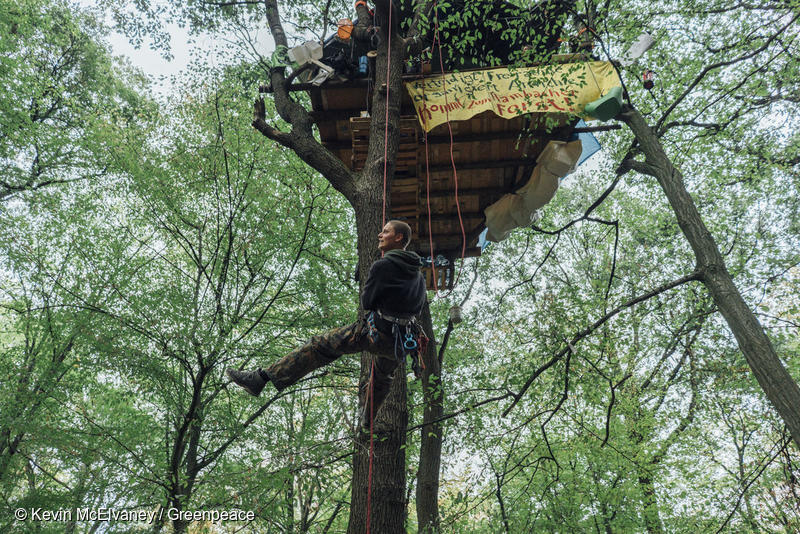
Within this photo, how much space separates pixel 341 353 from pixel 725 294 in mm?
4589

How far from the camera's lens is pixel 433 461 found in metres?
8.20

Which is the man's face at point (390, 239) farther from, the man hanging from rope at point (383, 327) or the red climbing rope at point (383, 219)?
the red climbing rope at point (383, 219)

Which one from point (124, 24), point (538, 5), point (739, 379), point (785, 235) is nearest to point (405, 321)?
point (538, 5)

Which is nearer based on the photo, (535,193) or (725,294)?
(725,294)

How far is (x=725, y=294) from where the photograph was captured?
539 centimetres

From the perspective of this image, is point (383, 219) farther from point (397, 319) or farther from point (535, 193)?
point (535, 193)

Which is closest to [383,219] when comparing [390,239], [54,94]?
[390,239]

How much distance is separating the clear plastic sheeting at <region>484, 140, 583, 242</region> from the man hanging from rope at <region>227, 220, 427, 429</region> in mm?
4119

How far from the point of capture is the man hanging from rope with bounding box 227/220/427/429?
11.2 feet

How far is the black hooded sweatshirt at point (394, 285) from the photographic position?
338 centimetres

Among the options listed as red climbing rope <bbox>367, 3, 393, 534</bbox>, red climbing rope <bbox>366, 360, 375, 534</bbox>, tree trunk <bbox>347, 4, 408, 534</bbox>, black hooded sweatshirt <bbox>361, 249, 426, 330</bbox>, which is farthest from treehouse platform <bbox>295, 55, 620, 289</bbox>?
red climbing rope <bbox>366, 360, 375, 534</bbox>

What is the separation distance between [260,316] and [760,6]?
358 inches

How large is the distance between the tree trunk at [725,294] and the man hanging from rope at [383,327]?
3910 millimetres

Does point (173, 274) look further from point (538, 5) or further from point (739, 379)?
point (739, 379)
